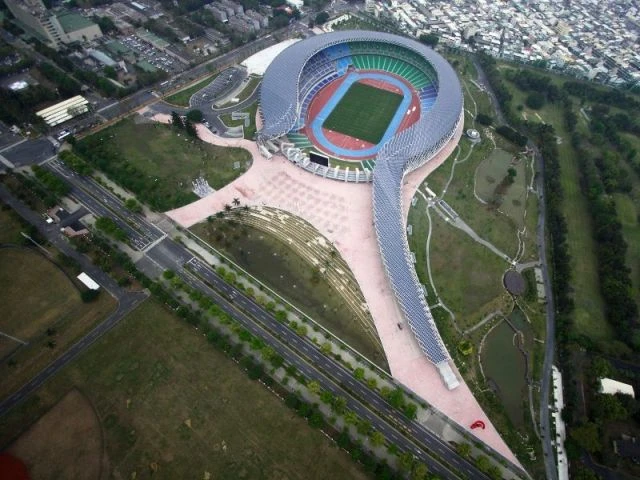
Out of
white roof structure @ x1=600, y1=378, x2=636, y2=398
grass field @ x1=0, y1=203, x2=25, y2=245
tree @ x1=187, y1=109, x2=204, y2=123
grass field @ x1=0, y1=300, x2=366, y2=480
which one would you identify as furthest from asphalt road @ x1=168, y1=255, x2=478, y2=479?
tree @ x1=187, y1=109, x2=204, y2=123

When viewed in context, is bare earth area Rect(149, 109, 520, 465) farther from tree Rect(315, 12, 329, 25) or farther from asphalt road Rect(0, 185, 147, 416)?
tree Rect(315, 12, 329, 25)

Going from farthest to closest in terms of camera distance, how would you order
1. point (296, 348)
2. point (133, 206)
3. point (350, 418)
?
point (133, 206), point (296, 348), point (350, 418)

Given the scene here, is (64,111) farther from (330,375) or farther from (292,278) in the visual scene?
(330,375)

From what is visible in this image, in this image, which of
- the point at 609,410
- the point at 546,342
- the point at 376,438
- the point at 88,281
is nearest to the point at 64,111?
the point at 88,281

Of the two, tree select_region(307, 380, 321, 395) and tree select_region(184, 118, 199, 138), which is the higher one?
tree select_region(184, 118, 199, 138)

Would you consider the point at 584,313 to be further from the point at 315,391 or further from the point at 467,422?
the point at 315,391

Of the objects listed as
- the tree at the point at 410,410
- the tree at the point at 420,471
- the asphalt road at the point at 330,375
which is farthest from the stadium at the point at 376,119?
the tree at the point at 420,471

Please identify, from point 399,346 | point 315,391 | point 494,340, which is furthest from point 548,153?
point 315,391
